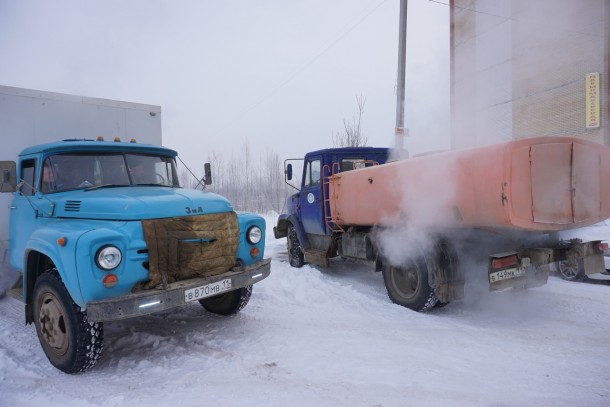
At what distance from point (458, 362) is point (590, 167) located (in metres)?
2.70

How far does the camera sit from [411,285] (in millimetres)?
5348

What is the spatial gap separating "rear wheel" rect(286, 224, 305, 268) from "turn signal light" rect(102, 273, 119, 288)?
17.3 feet

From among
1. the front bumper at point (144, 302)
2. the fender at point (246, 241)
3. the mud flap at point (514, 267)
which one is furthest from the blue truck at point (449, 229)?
the front bumper at point (144, 302)

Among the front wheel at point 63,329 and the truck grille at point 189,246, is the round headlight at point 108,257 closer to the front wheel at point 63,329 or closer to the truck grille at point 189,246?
the truck grille at point 189,246

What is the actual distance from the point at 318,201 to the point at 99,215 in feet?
14.7

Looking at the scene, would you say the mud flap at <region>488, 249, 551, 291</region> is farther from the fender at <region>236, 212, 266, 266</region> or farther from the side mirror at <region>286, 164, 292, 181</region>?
the side mirror at <region>286, 164, 292, 181</region>

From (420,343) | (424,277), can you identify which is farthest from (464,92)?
(420,343)

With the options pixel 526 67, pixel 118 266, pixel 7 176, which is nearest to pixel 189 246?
pixel 118 266

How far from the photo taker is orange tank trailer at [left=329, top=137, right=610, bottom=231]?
3766 mm

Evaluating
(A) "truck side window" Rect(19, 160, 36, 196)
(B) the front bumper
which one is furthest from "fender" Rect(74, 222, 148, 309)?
(A) "truck side window" Rect(19, 160, 36, 196)

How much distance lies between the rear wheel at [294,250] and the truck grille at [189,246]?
4.34 m

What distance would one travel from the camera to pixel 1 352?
12.7 ft

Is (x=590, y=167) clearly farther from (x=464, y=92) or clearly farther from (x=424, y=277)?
(x=464, y=92)

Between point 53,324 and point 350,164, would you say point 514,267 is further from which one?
point 53,324
